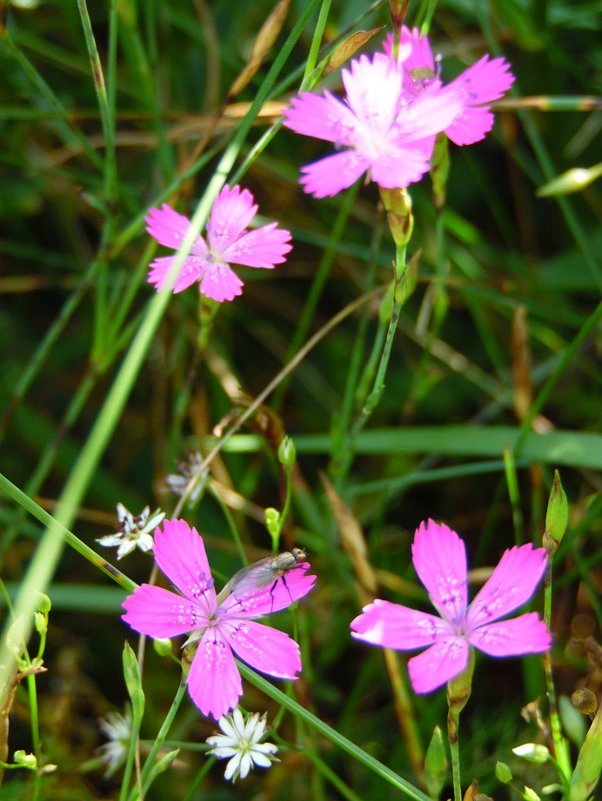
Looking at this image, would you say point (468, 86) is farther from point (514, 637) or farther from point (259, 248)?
point (514, 637)

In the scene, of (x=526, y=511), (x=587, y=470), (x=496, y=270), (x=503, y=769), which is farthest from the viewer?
(x=496, y=270)

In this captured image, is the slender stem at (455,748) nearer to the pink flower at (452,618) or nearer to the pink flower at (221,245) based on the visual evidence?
the pink flower at (452,618)

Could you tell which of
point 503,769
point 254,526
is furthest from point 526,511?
point 503,769

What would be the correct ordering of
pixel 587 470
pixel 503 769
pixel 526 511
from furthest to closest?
pixel 526 511, pixel 587 470, pixel 503 769

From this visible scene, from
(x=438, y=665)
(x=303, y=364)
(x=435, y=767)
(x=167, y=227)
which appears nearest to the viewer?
(x=438, y=665)

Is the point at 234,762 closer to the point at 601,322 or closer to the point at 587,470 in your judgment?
the point at 587,470

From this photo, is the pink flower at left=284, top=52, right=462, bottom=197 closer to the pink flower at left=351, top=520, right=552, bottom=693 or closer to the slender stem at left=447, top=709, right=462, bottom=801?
the pink flower at left=351, top=520, right=552, bottom=693

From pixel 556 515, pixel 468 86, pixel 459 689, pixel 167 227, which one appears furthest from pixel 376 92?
pixel 459 689
